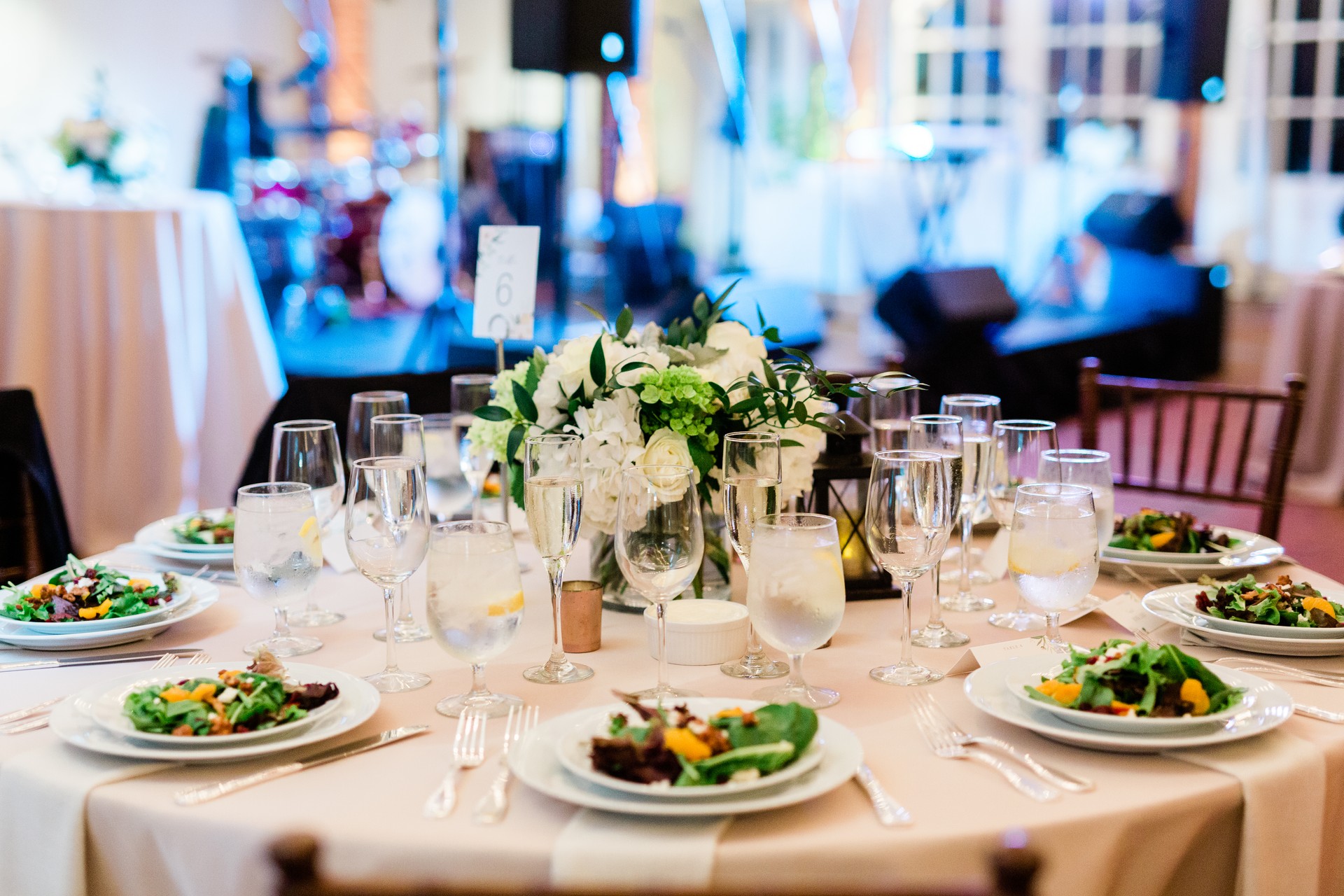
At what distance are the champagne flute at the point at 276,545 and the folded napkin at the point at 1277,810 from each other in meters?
0.80

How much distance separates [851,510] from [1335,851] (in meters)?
0.62

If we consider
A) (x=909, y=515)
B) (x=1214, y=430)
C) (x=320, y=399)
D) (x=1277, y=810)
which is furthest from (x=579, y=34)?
(x=1277, y=810)

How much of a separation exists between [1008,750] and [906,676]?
199 millimetres

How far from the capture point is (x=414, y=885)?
0.66 m

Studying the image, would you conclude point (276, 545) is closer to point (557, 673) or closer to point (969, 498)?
point (557, 673)

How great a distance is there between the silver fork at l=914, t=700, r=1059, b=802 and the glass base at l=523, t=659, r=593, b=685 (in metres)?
0.32

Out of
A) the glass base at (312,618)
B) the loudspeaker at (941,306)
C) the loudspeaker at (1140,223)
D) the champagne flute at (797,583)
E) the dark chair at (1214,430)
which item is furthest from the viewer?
the loudspeaker at (1140,223)

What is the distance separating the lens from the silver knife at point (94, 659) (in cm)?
119

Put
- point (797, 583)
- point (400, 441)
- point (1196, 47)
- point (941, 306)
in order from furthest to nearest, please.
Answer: point (1196, 47)
point (941, 306)
point (400, 441)
point (797, 583)

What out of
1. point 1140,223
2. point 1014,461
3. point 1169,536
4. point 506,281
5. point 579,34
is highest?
point 579,34

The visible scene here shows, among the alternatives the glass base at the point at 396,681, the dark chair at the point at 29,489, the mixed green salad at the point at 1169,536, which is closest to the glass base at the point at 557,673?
the glass base at the point at 396,681

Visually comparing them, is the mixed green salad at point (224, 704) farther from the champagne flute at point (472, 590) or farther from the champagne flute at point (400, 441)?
the champagne flute at point (400, 441)

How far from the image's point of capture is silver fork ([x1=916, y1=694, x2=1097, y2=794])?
0.92m

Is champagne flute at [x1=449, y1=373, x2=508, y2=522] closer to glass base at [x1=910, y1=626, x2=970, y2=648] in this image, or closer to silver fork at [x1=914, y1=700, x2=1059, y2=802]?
glass base at [x1=910, y1=626, x2=970, y2=648]
